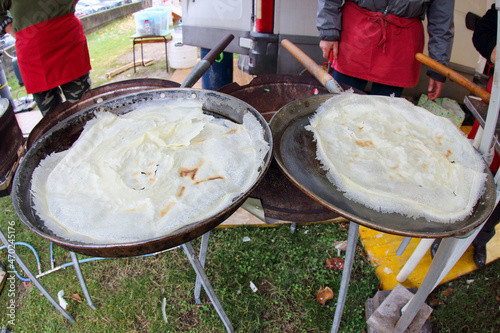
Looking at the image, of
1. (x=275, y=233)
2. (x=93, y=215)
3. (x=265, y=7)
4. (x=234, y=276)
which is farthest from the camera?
(x=265, y=7)

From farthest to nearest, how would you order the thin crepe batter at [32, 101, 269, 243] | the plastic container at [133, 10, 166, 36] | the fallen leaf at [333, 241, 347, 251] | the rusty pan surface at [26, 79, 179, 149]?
the plastic container at [133, 10, 166, 36] < the fallen leaf at [333, 241, 347, 251] < the rusty pan surface at [26, 79, 179, 149] < the thin crepe batter at [32, 101, 269, 243]

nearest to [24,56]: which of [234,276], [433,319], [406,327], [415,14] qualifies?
[234,276]

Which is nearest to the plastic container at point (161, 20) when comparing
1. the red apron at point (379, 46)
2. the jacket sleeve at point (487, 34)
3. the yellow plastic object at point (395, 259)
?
the red apron at point (379, 46)

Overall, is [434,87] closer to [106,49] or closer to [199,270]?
[199,270]

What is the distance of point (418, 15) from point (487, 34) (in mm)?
554

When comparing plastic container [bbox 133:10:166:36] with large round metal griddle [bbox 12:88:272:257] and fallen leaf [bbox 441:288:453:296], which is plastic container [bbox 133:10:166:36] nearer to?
large round metal griddle [bbox 12:88:272:257]

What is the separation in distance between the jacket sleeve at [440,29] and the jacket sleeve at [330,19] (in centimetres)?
68

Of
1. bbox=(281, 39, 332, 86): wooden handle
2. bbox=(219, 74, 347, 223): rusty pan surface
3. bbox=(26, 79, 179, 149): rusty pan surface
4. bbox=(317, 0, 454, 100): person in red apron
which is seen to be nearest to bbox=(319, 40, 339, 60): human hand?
bbox=(317, 0, 454, 100): person in red apron

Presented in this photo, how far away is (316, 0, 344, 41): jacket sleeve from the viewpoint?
225 cm

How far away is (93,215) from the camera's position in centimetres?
105

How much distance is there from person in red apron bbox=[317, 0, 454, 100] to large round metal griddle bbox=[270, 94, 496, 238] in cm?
97

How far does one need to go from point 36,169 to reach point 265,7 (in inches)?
107

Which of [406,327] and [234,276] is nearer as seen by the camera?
[406,327]

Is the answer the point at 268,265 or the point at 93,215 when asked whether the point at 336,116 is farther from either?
the point at 268,265
